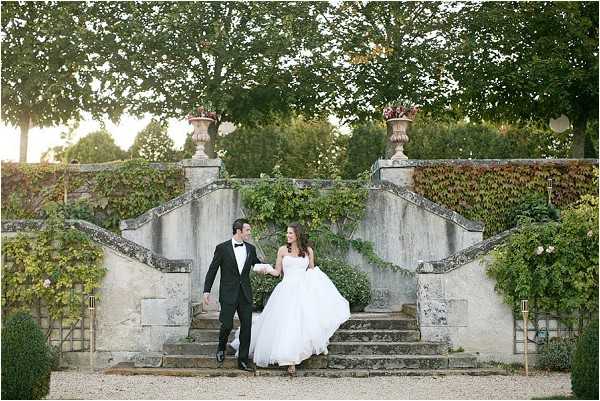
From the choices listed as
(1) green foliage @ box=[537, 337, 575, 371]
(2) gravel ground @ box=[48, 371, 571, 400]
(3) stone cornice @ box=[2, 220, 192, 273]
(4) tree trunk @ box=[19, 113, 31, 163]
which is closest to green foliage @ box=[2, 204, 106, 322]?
(3) stone cornice @ box=[2, 220, 192, 273]

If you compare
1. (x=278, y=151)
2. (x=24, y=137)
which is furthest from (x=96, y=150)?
(x=24, y=137)

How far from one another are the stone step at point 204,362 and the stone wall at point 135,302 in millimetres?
673

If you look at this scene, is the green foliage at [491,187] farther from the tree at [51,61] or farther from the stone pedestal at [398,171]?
the tree at [51,61]

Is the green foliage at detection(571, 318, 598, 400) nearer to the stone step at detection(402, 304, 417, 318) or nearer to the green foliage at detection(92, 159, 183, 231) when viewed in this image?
the stone step at detection(402, 304, 417, 318)

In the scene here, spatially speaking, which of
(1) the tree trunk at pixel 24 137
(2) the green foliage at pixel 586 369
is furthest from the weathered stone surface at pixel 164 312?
(1) the tree trunk at pixel 24 137

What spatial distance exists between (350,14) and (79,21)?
661cm

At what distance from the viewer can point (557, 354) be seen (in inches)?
361

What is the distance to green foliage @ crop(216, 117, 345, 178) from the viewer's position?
2447 centimetres

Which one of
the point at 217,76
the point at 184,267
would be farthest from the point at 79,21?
the point at 184,267

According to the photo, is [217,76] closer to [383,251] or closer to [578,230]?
[383,251]

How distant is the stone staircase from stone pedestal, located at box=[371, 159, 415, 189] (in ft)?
13.5

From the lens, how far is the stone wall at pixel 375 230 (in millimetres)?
11719

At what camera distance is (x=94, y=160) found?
1211 inches

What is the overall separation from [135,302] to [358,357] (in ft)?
9.86
